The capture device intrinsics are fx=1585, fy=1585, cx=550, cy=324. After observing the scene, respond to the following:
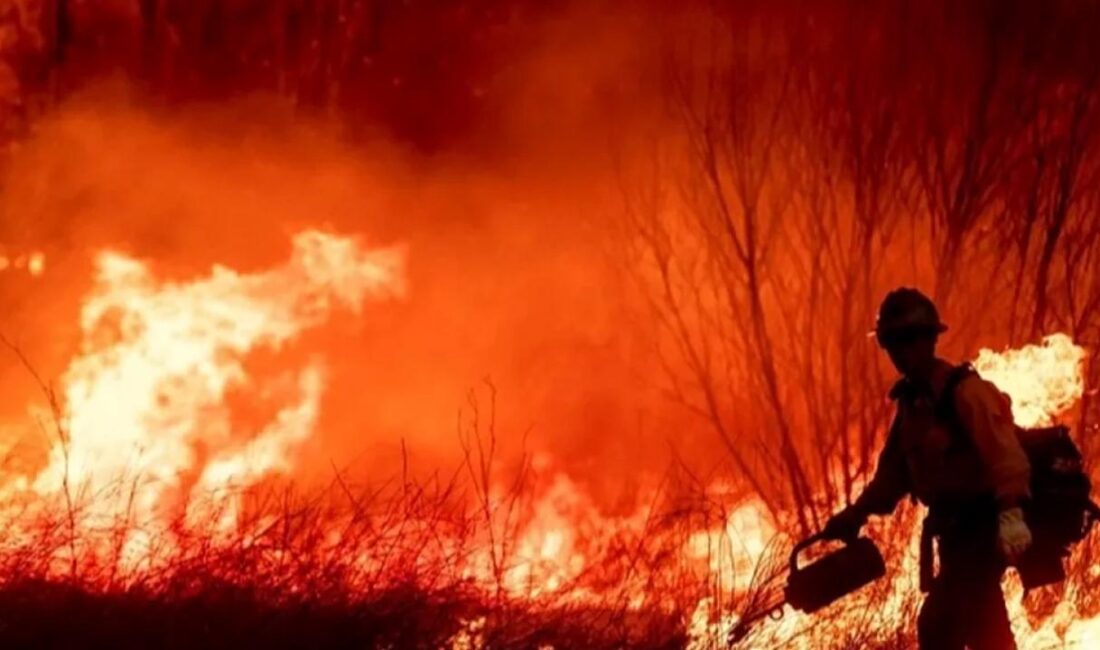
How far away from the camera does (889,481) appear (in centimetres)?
648

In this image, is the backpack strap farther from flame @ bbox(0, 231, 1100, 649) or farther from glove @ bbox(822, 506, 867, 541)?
flame @ bbox(0, 231, 1100, 649)

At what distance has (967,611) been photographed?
620 cm

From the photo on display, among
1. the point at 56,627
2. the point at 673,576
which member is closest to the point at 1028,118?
the point at 673,576

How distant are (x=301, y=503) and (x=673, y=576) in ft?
10.3

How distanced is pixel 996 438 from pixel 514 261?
955cm

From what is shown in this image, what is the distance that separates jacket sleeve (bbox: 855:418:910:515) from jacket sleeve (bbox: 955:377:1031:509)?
443 mm

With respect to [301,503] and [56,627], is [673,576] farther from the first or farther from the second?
[56,627]

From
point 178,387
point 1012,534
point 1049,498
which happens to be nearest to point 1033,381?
point 1049,498

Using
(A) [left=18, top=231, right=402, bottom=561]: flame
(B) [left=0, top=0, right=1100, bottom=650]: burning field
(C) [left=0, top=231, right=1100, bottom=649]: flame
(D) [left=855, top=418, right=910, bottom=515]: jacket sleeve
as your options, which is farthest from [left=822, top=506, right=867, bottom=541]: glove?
(A) [left=18, top=231, right=402, bottom=561]: flame

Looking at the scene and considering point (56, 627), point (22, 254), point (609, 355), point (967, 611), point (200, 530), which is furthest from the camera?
point (609, 355)

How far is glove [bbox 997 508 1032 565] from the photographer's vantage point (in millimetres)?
5836

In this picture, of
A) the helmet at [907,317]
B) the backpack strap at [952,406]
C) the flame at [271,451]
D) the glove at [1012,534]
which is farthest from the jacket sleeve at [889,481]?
the flame at [271,451]

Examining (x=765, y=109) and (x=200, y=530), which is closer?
(x=200, y=530)

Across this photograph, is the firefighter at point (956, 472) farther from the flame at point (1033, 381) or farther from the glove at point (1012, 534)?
the flame at point (1033, 381)
